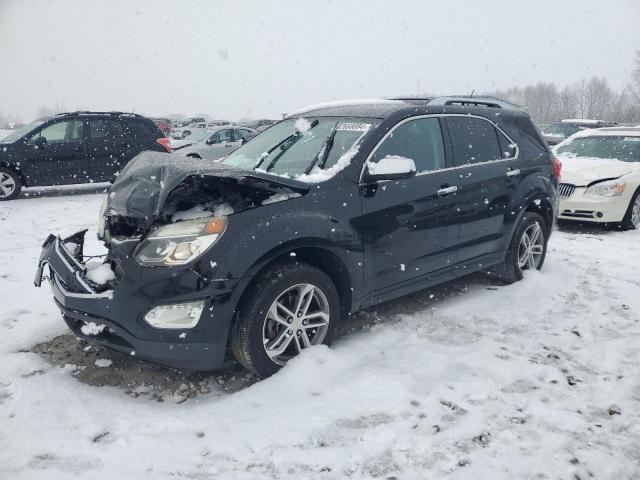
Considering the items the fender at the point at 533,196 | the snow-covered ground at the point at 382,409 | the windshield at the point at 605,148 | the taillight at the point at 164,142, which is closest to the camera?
the snow-covered ground at the point at 382,409

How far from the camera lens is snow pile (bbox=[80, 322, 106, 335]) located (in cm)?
287

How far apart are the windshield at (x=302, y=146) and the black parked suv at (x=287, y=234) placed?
16 mm

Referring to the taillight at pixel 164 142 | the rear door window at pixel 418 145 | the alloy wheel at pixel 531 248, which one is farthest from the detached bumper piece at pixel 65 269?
the taillight at pixel 164 142

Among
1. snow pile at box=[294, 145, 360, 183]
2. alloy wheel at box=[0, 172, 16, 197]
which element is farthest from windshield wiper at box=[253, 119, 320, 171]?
alloy wheel at box=[0, 172, 16, 197]

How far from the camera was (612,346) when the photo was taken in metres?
3.57

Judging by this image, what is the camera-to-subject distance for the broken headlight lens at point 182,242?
2736mm

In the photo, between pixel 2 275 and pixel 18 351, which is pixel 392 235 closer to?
pixel 18 351

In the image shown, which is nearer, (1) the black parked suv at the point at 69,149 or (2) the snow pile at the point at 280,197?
(2) the snow pile at the point at 280,197

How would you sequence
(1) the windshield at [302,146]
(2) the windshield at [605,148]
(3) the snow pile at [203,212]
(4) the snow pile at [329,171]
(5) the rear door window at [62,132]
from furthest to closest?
(5) the rear door window at [62,132]
(2) the windshield at [605,148]
(1) the windshield at [302,146]
(4) the snow pile at [329,171]
(3) the snow pile at [203,212]

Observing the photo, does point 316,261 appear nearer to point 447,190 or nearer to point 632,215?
point 447,190

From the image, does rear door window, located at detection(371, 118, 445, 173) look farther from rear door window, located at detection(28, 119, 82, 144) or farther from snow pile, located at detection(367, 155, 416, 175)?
rear door window, located at detection(28, 119, 82, 144)

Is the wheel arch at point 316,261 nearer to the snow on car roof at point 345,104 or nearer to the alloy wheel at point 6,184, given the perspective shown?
the snow on car roof at point 345,104

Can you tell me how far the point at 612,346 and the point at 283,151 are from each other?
9.65ft

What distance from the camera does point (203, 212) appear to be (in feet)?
9.48
